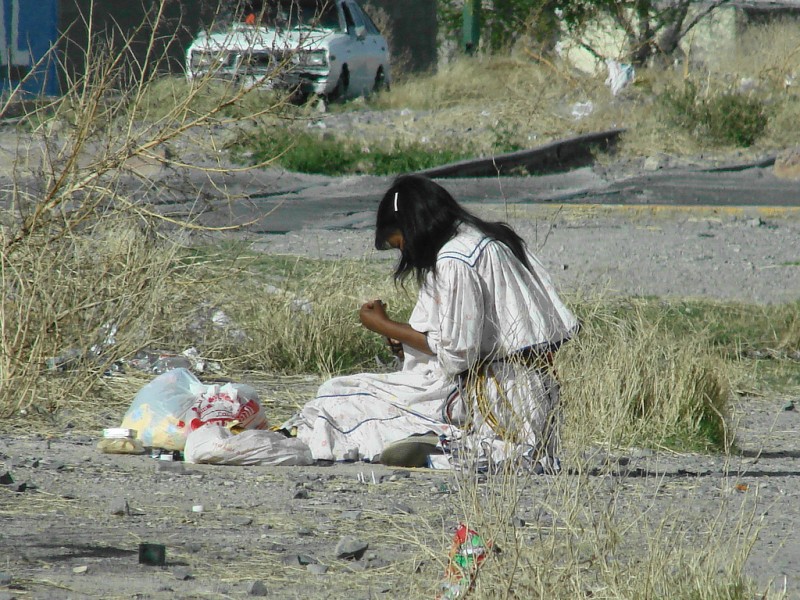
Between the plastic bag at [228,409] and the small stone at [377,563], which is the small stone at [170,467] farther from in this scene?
the small stone at [377,563]

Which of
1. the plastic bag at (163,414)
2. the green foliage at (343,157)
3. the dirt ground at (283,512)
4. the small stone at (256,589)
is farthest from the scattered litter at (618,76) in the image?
the small stone at (256,589)

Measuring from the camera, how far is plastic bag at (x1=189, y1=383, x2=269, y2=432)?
4.91 metres

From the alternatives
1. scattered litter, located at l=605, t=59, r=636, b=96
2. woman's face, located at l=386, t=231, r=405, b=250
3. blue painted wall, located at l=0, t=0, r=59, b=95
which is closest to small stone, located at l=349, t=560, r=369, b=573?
woman's face, located at l=386, t=231, r=405, b=250

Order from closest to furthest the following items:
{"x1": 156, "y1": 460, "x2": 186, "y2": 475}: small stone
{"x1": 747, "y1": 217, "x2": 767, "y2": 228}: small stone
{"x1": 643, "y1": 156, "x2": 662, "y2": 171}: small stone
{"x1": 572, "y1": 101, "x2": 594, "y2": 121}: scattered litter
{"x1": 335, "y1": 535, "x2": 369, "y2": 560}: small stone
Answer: {"x1": 335, "y1": 535, "x2": 369, "y2": 560}: small stone
{"x1": 156, "y1": 460, "x2": 186, "y2": 475}: small stone
{"x1": 747, "y1": 217, "x2": 767, "y2": 228}: small stone
{"x1": 643, "y1": 156, "x2": 662, "y2": 171}: small stone
{"x1": 572, "y1": 101, "x2": 594, "y2": 121}: scattered litter

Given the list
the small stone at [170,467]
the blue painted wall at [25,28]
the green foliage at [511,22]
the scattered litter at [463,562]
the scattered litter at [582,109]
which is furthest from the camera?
the green foliage at [511,22]

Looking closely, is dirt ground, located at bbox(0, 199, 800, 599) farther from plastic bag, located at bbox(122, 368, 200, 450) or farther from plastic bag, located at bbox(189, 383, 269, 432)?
plastic bag, located at bbox(189, 383, 269, 432)

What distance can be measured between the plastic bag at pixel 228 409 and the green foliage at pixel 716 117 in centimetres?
1146

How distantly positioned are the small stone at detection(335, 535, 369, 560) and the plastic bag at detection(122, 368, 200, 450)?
60.0 inches

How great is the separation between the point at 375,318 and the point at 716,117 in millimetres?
11672

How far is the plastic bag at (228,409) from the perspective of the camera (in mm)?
4914

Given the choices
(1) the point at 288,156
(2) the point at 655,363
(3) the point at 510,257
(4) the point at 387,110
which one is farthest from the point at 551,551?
(4) the point at 387,110

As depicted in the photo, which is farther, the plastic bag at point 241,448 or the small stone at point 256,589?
the plastic bag at point 241,448

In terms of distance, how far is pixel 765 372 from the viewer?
730 cm

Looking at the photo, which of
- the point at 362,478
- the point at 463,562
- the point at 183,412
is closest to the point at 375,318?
the point at 362,478
